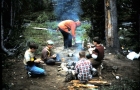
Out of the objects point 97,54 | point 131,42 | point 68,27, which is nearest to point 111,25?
point 131,42

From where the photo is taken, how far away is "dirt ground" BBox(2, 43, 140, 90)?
7.35 m

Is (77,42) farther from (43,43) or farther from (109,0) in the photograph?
(109,0)

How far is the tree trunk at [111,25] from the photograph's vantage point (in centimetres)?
1129

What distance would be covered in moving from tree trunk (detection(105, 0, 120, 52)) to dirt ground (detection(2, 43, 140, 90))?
1.06 metres

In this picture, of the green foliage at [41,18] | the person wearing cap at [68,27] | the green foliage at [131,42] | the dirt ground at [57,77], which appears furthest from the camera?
the green foliage at [41,18]

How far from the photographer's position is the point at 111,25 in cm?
1142

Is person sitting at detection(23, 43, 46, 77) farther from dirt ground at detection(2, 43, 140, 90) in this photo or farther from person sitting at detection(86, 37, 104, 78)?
person sitting at detection(86, 37, 104, 78)

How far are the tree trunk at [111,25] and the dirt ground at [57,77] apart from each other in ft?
3.48

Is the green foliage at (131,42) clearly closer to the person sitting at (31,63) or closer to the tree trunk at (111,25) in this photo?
the tree trunk at (111,25)

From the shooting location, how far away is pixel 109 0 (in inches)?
441

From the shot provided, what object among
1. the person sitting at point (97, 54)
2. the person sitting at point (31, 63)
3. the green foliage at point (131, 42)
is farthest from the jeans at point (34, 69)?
the green foliage at point (131, 42)

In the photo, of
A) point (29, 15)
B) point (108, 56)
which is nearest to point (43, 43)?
point (108, 56)

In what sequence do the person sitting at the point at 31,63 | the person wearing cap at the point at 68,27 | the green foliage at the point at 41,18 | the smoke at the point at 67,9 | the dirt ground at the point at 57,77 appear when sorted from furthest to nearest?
1. the smoke at the point at 67,9
2. the green foliage at the point at 41,18
3. the person wearing cap at the point at 68,27
4. the person sitting at the point at 31,63
5. the dirt ground at the point at 57,77

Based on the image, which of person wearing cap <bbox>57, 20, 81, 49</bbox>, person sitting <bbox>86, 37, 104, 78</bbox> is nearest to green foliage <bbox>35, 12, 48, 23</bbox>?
person wearing cap <bbox>57, 20, 81, 49</bbox>
